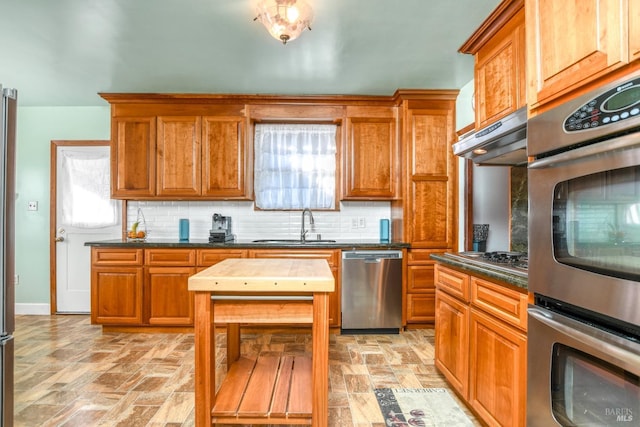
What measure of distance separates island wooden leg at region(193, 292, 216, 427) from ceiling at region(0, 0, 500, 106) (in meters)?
1.93

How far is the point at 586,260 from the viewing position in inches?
43.4

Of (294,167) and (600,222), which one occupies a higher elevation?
(294,167)

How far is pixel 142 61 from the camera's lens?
308 cm

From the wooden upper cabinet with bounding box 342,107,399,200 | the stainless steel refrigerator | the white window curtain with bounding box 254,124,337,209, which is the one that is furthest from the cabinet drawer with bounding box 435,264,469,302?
the stainless steel refrigerator

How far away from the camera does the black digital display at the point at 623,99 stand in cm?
93

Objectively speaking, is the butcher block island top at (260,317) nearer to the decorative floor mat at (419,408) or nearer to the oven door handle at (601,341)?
the decorative floor mat at (419,408)

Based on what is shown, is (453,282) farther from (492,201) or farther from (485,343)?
(492,201)

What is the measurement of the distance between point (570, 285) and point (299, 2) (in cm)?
198

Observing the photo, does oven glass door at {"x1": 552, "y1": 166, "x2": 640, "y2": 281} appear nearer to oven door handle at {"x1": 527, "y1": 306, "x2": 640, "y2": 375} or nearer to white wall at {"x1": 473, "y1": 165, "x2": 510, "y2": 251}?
oven door handle at {"x1": 527, "y1": 306, "x2": 640, "y2": 375}

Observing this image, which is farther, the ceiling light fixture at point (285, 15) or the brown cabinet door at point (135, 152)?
the brown cabinet door at point (135, 152)

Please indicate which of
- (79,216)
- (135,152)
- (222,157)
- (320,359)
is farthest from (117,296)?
(320,359)

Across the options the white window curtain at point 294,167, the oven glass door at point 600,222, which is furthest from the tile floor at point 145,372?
the white window curtain at point 294,167

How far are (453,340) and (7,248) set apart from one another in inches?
93.8

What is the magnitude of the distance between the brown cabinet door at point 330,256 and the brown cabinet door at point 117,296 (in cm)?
125
